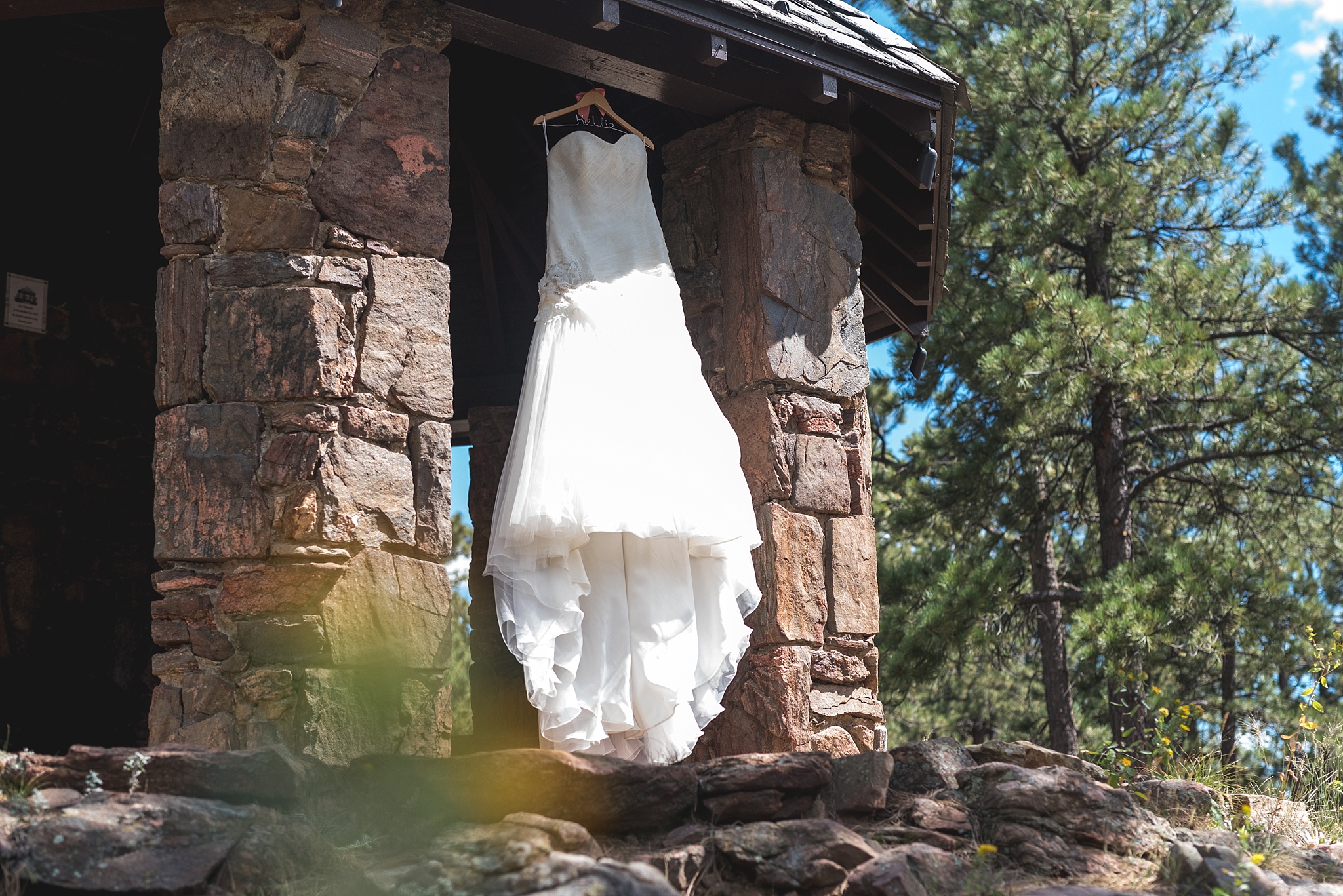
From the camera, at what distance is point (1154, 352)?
874 centimetres

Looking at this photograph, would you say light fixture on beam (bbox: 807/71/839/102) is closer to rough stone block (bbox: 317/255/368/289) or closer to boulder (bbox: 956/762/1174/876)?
rough stone block (bbox: 317/255/368/289)

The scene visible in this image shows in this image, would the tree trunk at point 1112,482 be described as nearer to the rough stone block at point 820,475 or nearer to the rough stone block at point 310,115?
the rough stone block at point 820,475

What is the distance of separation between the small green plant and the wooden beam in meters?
2.55

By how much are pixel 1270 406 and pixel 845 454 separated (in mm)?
5848

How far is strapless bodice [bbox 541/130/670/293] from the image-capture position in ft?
14.0

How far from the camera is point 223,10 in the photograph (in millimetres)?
3676

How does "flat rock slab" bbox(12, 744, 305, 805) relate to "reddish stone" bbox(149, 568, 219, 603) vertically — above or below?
below

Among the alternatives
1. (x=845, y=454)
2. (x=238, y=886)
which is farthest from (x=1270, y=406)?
(x=238, y=886)

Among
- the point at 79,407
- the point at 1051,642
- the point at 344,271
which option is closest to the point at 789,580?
the point at 344,271

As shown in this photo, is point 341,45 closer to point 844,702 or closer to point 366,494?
point 366,494

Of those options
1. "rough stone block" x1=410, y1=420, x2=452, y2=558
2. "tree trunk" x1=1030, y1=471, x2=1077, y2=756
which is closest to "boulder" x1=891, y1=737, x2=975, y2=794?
"rough stone block" x1=410, y1=420, x2=452, y2=558

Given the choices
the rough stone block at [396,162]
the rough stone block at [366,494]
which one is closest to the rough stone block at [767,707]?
the rough stone block at [366,494]

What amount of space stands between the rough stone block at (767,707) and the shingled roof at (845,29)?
1.98 meters

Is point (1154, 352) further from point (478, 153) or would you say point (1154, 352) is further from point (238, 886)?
point (238, 886)
